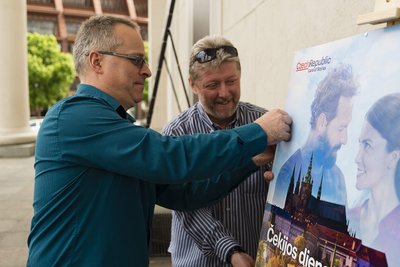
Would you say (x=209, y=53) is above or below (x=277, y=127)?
above

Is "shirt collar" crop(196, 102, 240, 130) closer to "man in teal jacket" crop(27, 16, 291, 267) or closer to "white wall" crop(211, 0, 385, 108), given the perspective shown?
"man in teal jacket" crop(27, 16, 291, 267)

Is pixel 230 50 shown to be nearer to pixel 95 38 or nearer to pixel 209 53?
pixel 209 53

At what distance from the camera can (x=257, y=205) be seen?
2047 mm

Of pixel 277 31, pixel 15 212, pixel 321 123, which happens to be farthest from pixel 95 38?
pixel 15 212

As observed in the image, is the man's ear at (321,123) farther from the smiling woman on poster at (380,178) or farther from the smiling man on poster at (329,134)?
the smiling woman on poster at (380,178)

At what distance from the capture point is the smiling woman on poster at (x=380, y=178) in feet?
3.48

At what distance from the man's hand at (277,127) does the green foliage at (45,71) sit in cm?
3741

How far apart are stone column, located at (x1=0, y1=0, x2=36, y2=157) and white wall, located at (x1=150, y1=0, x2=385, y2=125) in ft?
28.6

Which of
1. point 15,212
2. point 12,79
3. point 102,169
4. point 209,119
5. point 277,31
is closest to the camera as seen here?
point 102,169

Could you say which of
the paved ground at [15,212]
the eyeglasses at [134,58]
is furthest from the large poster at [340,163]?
the paved ground at [15,212]

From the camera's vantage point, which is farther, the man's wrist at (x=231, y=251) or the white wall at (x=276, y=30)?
the white wall at (x=276, y=30)

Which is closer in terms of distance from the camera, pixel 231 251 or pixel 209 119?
pixel 231 251

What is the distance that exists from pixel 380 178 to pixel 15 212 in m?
6.47

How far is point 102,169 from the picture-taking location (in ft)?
5.00
